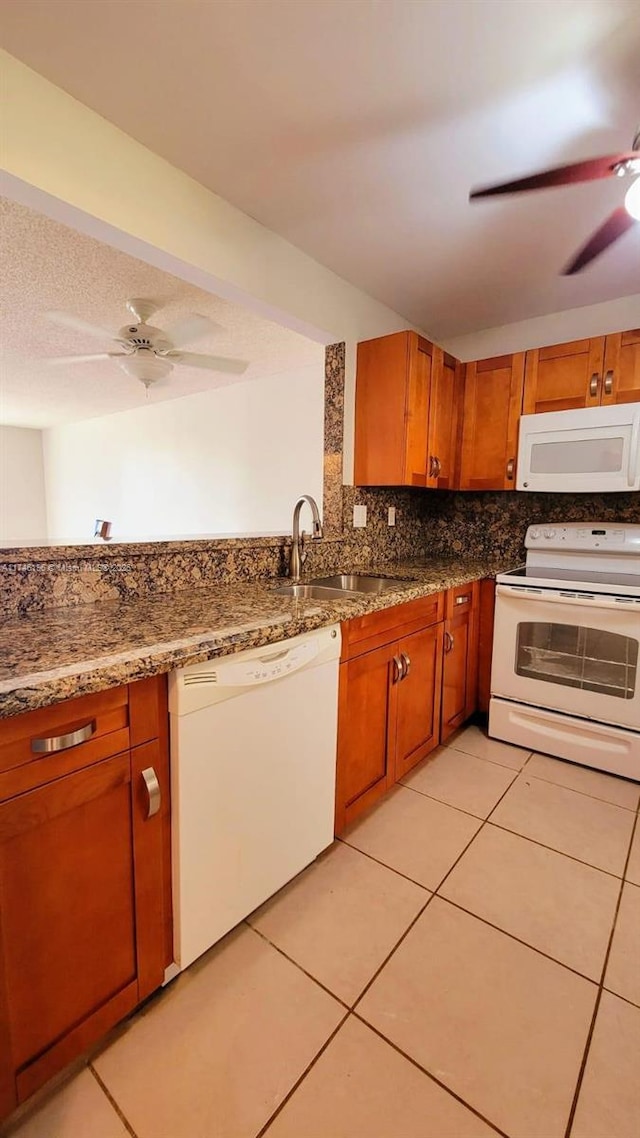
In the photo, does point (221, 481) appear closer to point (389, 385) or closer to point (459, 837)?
point (389, 385)

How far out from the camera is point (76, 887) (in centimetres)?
89

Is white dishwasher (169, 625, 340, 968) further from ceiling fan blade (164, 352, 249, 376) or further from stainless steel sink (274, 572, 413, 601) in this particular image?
ceiling fan blade (164, 352, 249, 376)

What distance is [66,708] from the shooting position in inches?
33.0

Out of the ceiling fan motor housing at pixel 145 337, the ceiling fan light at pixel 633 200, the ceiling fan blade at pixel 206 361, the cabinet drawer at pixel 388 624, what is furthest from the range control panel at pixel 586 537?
the ceiling fan motor housing at pixel 145 337

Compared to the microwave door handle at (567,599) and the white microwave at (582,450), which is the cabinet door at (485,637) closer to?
the microwave door handle at (567,599)

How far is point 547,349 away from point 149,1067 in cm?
306

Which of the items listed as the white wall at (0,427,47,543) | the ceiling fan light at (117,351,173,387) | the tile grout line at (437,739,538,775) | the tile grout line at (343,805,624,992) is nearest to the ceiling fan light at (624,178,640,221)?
the tile grout line at (343,805,624,992)

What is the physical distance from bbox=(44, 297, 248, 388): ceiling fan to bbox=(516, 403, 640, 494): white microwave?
172 centimetres

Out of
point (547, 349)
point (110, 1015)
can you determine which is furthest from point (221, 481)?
point (110, 1015)

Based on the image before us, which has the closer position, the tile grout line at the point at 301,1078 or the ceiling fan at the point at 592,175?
the tile grout line at the point at 301,1078

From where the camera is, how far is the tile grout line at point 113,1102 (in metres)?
0.88

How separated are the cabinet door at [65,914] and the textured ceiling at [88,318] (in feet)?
6.58

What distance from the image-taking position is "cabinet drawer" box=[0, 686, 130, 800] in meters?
0.77

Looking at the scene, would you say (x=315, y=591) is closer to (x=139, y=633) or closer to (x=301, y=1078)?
(x=139, y=633)
